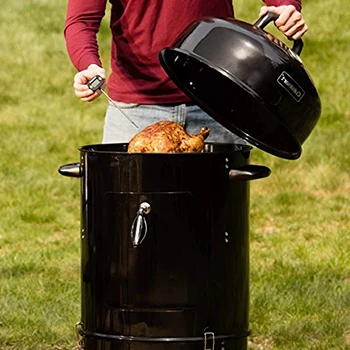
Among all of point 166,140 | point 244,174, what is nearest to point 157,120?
point 166,140

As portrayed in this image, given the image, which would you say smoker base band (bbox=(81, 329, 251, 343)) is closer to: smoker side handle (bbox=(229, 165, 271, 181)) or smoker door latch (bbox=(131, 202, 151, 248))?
smoker door latch (bbox=(131, 202, 151, 248))

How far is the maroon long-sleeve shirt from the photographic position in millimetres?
4277

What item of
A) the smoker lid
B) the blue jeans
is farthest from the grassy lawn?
the smoker lid

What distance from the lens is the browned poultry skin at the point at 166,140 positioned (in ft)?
13.0

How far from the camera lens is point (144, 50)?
4.39 m

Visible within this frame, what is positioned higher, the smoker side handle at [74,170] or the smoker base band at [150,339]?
the smoker side handle at [74,170]

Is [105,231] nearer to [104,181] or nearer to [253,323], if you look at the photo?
[104,181]

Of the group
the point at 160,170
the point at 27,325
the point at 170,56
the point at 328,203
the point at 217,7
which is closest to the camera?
the point at 160,170

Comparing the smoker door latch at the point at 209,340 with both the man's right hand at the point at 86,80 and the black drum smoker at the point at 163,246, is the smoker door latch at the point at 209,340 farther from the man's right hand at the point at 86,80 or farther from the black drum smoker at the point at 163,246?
the man's right hand at the point at 86,80

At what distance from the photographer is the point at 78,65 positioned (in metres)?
4.14

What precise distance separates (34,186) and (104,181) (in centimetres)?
522

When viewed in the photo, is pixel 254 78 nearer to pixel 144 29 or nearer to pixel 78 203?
pixel 144 29

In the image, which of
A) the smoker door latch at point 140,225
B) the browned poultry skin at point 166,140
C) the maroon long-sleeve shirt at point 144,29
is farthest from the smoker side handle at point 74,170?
the maroon long-sleeve shirt at point 144,29

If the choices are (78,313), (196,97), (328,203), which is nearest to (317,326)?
(78,313)
